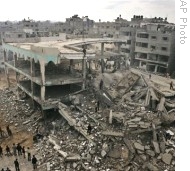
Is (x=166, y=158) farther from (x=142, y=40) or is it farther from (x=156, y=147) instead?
(x=142, y=40)

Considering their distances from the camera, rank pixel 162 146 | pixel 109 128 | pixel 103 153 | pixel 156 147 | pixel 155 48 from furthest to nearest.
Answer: pixel 155 48 < pixel 109 128 < pixel 162 146 < pixel 156 147 < pixel 103 153

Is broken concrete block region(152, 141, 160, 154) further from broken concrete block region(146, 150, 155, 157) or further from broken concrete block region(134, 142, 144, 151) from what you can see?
broken concrete block region(134, 142, 144, 151)

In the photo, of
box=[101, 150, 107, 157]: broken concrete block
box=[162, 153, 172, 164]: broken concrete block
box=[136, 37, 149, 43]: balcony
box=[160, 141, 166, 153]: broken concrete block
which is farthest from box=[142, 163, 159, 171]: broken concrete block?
box=[136, 37, 149, 43]: balcony

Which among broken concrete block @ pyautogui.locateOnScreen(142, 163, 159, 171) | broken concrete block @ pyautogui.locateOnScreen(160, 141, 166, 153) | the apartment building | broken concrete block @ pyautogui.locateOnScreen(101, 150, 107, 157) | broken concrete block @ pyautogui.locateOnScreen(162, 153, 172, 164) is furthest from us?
the apartment building

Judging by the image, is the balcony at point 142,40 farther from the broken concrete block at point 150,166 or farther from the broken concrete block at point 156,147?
the broken concrete block at point 150,166

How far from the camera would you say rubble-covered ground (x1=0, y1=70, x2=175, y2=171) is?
60.3ft

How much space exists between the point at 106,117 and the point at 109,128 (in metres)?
1.54

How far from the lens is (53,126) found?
25.1 metres

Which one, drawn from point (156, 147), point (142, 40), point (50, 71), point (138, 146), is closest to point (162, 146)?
point (156, 147)

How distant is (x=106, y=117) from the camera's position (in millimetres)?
22703

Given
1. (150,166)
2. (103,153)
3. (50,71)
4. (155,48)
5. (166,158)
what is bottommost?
(150,166)

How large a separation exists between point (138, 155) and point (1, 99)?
2214 cm

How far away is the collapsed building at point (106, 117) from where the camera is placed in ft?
60.6
